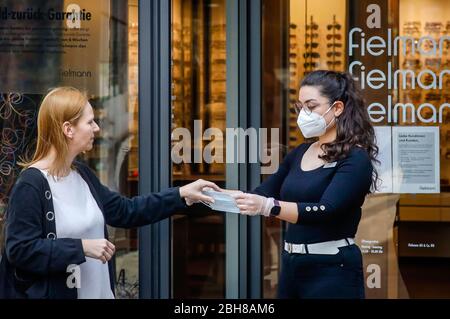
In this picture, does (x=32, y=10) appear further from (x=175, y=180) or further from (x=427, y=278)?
(x=427, y=278)

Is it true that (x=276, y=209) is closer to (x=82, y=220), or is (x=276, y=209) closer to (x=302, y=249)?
(x=302, y=249)

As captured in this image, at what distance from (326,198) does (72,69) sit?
2091 millimetres

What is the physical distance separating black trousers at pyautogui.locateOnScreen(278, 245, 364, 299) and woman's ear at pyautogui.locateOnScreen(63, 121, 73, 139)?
1178 millimetres

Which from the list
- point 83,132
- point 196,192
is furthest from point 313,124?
point 83,132

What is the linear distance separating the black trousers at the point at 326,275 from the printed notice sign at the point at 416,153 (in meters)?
1.53

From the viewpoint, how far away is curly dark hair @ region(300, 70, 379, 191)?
378 cm

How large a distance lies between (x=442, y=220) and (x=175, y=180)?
178 cm

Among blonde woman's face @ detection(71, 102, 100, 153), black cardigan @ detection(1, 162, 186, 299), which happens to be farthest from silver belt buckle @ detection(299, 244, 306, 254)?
blonde woman's face @ detection(71, 102, 100, 153)

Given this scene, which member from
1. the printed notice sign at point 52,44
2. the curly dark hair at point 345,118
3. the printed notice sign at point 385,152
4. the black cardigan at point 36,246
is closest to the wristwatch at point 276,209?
the curly dark hair at point 345,118

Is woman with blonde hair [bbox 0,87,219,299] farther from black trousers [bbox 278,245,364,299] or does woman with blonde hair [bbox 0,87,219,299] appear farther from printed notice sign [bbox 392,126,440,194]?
printed notice sign [bbox 392,126,440,194]

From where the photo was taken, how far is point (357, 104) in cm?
389

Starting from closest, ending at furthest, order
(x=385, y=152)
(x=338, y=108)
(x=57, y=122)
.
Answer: (x=57, y=122) → (x=338, y=108) → (x=385, y=152)

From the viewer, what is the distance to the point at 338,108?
3.88m
